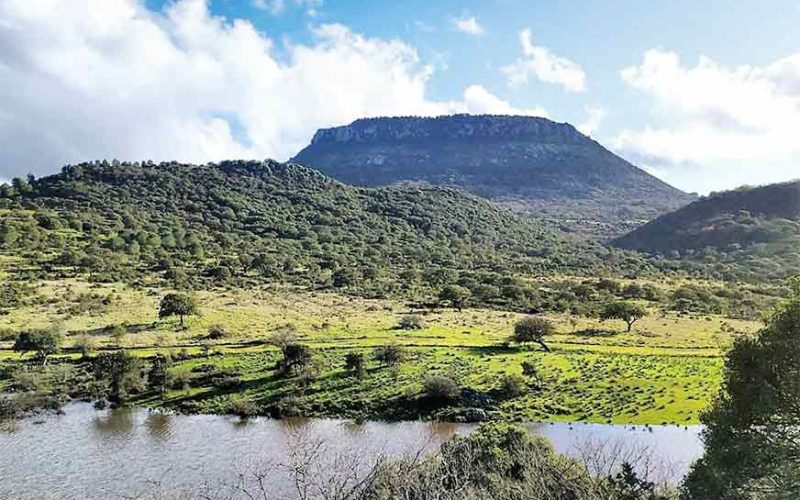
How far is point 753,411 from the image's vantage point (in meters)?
22.4

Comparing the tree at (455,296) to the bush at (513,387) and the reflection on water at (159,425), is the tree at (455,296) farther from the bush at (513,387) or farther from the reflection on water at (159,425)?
the reflection on water at (159,425)

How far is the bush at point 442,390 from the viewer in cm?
5778

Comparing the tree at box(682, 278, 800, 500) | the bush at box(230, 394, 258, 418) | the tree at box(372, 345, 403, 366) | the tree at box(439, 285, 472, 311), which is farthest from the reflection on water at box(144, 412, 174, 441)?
the tree at box(439, 285, 472, 311)

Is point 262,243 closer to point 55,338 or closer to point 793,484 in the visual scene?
point 55,338

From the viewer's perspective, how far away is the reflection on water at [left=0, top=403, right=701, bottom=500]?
41312 millimetres

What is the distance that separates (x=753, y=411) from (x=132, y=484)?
3451cm

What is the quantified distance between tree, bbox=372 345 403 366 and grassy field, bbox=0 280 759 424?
4.15ft

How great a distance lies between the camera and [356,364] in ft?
210

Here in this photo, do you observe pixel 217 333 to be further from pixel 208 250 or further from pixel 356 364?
pixel 208 250

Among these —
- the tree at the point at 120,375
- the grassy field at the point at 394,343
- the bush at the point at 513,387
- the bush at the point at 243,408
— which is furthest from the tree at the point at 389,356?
the tree at the point at 120,375

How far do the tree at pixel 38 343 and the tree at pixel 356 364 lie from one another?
102 feet

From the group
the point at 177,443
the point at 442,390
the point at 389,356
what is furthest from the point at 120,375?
the point at 442,390

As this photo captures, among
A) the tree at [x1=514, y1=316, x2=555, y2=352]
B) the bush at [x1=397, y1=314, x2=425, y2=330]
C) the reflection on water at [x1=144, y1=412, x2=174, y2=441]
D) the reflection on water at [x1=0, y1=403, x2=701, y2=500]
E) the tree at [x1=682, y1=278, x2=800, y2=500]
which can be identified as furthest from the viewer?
the bush at [x1=397, y1=314, x2=425, y2=330]

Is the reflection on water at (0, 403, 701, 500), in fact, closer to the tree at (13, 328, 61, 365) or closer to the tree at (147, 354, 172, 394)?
the tree at (147, 354, 172, 394)
